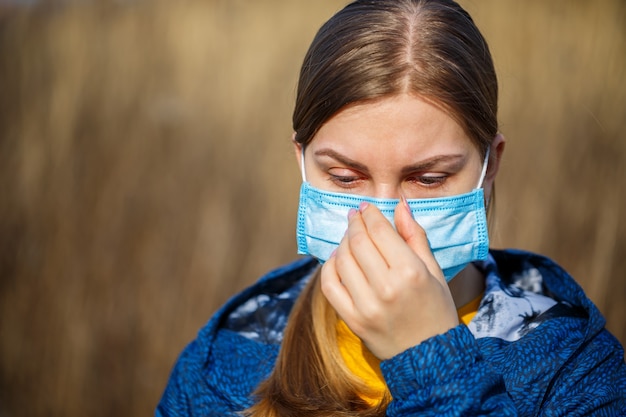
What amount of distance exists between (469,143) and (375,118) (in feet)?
0.90

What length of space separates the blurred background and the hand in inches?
106

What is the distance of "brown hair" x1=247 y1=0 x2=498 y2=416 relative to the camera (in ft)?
5.66

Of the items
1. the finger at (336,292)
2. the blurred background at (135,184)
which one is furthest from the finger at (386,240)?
the blurred background at (135,184)

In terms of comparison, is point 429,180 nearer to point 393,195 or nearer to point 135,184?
point 393,195

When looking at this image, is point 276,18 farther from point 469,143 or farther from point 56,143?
point 469,143

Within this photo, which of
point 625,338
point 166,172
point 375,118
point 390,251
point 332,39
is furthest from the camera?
point 166,172

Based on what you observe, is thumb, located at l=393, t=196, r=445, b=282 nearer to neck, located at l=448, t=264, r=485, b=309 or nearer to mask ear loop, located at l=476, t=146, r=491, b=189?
mask ear loop, located at l=476, t=146, r=491, b=189

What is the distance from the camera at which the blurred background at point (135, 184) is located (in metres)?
4.31

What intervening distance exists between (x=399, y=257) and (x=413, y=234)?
0.16 metres

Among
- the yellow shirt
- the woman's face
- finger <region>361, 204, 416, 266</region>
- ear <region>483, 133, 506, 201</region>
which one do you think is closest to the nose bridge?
the woman's face

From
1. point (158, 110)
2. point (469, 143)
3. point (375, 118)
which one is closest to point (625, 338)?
point (469, 143)

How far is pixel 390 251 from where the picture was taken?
1.44 m

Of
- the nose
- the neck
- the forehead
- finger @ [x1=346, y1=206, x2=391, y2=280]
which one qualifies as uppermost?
the forehead

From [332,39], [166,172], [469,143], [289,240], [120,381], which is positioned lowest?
[120,381]
